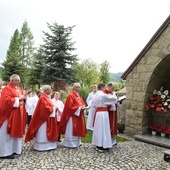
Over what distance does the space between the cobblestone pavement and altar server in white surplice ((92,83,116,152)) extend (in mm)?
231

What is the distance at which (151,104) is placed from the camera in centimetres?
844

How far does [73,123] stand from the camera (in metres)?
7.07

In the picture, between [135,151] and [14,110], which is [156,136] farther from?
[14,110]

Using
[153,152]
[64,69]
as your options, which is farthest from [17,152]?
[64,69]

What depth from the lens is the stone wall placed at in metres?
8.03

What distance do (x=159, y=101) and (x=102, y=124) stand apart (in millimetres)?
2854

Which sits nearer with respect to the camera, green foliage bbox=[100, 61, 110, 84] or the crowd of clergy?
the crowd of clergy

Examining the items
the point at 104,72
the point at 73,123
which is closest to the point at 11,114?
the point at 73,123

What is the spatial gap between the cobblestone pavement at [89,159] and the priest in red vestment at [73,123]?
28cm

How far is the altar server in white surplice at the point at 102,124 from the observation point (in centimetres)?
653

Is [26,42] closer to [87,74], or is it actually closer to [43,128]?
[87,74]

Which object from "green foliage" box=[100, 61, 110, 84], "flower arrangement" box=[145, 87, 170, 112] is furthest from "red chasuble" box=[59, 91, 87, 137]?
"green foliage" box=[100, 61, 110, 84]

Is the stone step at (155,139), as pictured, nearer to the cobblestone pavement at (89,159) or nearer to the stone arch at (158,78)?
the cobblestone pavement at (89,159)

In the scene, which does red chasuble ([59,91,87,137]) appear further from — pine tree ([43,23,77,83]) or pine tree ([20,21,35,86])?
pine tree ([20,21,35,86])
